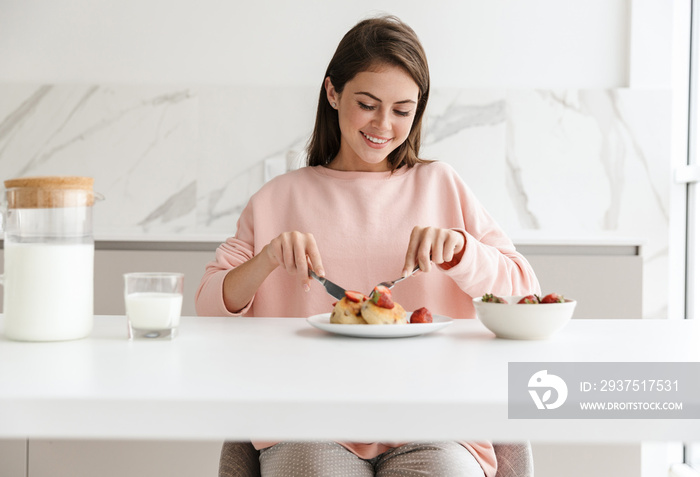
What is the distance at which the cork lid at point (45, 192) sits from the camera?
0.80 m

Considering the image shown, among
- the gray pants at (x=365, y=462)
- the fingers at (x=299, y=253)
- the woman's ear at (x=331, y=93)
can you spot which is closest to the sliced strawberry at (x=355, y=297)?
the fingers at (x=299, y=253)

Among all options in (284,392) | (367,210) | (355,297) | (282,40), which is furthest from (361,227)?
(282,40)

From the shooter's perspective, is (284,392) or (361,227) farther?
(361,227)

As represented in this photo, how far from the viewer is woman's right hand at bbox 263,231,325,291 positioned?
3.47ft

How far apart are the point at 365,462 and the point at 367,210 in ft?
2.09

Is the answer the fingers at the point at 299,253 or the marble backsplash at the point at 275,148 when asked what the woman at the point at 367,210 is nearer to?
the fingers at the point at 299,253

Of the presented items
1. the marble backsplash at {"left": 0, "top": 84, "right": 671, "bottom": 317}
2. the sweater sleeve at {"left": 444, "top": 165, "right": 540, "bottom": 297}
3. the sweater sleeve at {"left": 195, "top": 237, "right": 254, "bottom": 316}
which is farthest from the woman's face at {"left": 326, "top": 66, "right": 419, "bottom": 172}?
the marble backsplash at {"left": 0, "top": 84, "right": 671, "bottom": 317}

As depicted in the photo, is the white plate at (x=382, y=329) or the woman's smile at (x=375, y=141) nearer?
the white plate at (x=382, y=329)

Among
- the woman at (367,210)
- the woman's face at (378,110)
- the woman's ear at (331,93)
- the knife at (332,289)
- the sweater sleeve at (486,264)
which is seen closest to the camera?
the knife at (332,289)

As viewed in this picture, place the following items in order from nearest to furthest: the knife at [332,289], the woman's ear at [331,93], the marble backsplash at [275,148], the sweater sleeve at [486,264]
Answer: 1. the knife at [332,289]
2. the sweater sleeve at [486,264]
3. the woman's ear at [331,93]
4. the marble backsplash at [275,148]

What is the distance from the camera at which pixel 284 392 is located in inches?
23.1

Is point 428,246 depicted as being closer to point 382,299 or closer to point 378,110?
point 382,299

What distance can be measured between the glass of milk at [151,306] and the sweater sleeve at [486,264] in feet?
1.68

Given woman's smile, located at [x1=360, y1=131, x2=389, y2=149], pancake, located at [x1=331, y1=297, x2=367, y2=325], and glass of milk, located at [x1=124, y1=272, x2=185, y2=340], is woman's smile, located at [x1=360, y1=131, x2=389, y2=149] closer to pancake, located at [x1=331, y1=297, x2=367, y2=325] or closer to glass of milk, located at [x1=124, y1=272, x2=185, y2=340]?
pancake, located at [x1=331, y1=297, x2=367, y2=325]
